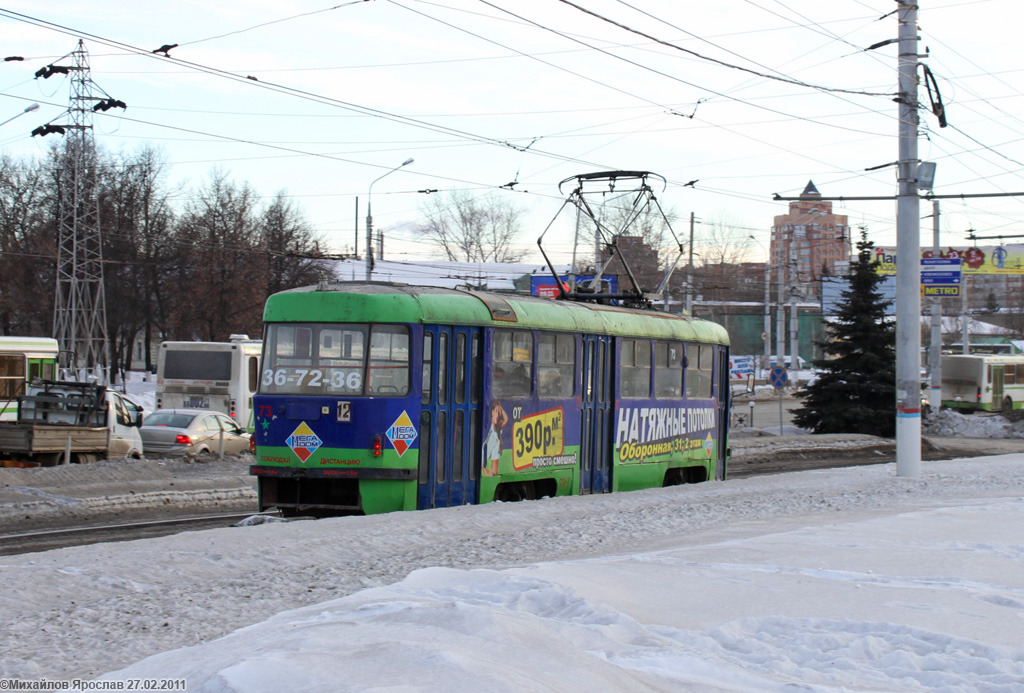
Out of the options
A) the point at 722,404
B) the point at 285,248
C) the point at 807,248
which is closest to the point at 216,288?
the point at 285,248

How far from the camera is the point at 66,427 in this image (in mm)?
19016

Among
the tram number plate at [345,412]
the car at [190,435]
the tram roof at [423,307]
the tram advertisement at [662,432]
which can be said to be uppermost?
the tram roof at [423,307]

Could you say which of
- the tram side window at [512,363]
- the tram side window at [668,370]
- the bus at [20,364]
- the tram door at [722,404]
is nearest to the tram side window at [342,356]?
the tram side window at [512,363]

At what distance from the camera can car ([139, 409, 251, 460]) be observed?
22.0m

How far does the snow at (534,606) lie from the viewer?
467 centimetres

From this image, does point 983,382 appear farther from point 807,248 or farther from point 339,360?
point 807,248

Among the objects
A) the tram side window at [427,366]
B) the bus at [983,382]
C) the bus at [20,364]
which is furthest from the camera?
the bus at [983,382]

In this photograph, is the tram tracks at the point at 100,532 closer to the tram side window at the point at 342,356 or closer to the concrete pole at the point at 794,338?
the tram side window at the point at 342,356

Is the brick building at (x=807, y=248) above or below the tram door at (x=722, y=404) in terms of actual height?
above

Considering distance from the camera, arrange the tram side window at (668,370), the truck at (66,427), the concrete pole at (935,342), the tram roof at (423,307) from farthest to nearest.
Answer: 1. the concrete pole at (935,342)
2. the truck at (66,427)
3. the tram side window at (668,370)
4. the tram roof at (423,307)

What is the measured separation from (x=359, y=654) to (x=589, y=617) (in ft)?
5.02

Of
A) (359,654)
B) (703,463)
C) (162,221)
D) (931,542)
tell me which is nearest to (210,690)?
(359,654)

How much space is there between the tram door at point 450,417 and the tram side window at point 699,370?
5.97m

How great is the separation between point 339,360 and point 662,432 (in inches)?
258
